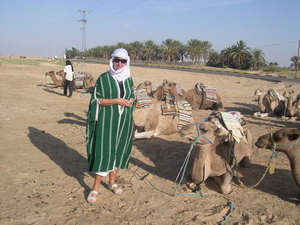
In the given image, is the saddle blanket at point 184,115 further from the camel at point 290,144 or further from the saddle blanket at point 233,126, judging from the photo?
the camel at point 290,144

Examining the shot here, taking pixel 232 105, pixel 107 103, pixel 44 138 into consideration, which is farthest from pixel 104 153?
pixel 232 105

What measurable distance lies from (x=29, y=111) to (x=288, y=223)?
389 inches

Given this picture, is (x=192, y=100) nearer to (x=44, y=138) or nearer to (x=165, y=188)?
(x=44, y=138)

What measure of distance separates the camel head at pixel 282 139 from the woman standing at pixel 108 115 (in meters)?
2.19

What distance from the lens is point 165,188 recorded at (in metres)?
4.97

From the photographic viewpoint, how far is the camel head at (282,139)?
4297 millimetres

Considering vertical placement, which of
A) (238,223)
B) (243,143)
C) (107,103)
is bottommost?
(238,223)

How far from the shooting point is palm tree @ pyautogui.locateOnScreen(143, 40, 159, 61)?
8325 centimetres

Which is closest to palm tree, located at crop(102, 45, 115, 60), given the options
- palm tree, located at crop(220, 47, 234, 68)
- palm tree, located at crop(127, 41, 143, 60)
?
palm tree, located at crop(127, 41, 143, 60)

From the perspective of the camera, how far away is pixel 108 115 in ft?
14.0

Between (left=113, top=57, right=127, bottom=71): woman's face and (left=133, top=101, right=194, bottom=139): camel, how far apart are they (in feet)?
11.5

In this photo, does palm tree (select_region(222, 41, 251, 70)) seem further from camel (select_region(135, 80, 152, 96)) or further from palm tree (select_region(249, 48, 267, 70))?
camel (select_region(135, 80, 152, 96))

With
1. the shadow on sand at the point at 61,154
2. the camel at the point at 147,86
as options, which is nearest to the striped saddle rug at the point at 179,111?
the shadow on sand at the point at 61,154

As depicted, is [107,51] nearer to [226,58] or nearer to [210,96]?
[226,58]
